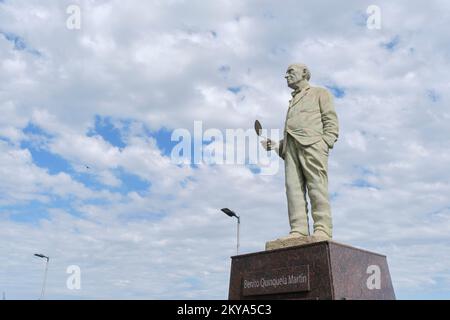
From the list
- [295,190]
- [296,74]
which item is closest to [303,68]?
[296,74]

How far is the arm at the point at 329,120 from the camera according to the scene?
919 cm

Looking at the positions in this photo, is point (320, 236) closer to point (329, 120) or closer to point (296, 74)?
point (329, 120)

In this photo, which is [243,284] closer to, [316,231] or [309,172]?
[316,231]

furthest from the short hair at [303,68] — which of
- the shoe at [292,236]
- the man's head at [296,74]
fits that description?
the shoe at [292,236]

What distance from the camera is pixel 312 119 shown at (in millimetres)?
9305

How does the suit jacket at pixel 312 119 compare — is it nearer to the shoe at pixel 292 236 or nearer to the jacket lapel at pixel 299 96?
the jacket lapel at pixel 299 96

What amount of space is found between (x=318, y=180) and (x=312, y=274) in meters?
1.90

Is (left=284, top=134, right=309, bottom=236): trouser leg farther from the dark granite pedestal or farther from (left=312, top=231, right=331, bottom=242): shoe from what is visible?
the dark granite pedestal

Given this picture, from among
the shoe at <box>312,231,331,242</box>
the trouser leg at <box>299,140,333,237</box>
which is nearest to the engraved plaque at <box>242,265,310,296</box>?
the shoe at <box>312,231,331,242</box>

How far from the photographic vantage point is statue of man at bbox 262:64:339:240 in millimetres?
8812

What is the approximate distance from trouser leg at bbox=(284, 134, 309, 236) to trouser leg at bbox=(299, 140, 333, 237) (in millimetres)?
164
